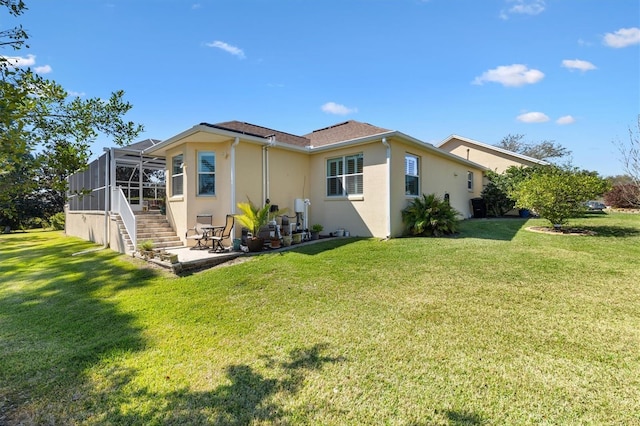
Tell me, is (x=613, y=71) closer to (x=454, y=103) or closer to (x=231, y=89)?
(x=454, y=103)

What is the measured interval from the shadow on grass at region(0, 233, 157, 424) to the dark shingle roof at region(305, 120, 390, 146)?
28.5ft

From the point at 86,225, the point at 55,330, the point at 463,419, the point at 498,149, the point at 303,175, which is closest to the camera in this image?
the point at 463,419

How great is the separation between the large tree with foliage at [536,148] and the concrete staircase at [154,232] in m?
37.2

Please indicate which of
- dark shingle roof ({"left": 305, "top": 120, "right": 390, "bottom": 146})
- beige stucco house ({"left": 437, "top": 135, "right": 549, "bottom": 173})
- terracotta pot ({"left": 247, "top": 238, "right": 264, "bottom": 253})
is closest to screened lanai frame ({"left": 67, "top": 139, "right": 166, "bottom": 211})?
terracotta pot ({"left": 247, "top": 238, "right": 264, "bottom": 253})

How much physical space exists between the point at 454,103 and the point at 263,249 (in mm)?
12153

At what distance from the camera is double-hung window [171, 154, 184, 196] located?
11.1 metres

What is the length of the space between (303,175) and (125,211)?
670 cm

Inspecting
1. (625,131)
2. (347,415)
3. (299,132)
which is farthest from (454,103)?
(347,415)

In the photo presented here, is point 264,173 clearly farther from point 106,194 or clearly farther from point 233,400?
point 233,400

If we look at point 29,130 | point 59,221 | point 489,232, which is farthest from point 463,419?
point 59,221

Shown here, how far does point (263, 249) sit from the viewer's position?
9.39 meters

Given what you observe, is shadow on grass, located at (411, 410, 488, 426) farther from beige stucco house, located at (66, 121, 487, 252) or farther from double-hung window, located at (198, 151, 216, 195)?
double-hung window, located at (198, 151, 216, 195)

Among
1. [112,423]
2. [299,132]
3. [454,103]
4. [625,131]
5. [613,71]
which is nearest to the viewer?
[112,423]

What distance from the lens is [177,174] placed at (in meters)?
11.3
